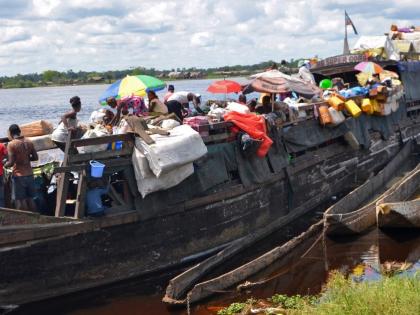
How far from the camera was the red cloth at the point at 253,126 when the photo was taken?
11367 millimetres

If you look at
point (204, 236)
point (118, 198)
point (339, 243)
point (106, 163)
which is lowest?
point (339, 243)

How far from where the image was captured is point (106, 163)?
9.38 m

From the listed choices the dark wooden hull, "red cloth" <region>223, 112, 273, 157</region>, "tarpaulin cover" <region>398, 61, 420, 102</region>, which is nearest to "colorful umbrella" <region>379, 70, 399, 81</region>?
"tarpaulin cover" <region>398, 61, 420, 102</region>

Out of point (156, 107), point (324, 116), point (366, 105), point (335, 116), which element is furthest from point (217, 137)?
point (366, 105)

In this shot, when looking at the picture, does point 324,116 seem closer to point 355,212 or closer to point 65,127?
point 355,212

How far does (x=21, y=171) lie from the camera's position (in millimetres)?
9047

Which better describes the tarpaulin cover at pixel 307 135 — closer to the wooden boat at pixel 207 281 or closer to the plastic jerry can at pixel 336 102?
the plastic jerry can at pixel 336 102

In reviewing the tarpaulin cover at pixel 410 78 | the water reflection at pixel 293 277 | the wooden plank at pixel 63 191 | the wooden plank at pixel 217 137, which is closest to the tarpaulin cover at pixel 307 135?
the wooden plank at pixel 217 137

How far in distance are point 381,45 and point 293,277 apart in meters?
13.4

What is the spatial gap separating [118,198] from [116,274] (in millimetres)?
1216

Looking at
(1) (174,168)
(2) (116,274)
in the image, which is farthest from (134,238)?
(1) (174,168)

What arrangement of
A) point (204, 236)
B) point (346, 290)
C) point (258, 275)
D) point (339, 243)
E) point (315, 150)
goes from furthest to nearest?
point (315, 150)
point (339, 243)
point (204, 236)
point (258, 275)
point (346, 290)

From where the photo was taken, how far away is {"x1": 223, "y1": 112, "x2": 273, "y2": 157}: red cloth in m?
11.4

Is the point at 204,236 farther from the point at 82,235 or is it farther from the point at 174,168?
the point at 82,235
